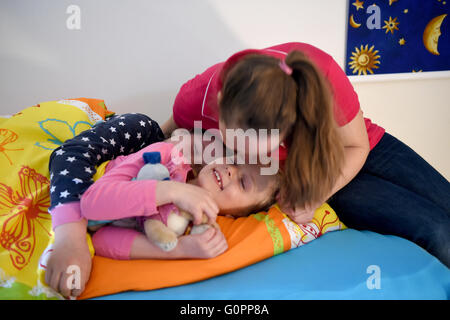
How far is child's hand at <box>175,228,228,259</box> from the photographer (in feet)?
2.29

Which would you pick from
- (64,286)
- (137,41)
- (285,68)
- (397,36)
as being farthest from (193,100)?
(397,36)

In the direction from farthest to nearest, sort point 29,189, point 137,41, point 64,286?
point 137,41
point 29,189
point 64,286

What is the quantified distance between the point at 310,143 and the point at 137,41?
1254 millimetres

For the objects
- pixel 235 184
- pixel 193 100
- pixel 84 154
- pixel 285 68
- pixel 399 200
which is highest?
pixel 285 68

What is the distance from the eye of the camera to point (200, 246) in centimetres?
70

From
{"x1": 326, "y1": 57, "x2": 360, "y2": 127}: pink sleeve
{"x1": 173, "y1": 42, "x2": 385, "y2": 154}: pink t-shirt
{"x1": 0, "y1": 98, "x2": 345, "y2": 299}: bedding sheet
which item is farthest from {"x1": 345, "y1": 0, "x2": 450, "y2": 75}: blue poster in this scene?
{"x1": 0, "y1": 98, "x2": 345, "y2": 299}: bedding sheet

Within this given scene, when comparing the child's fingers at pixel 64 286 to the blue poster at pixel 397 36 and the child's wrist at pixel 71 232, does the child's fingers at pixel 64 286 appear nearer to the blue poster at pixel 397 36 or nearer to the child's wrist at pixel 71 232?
the child's wrist at pixel 71 232

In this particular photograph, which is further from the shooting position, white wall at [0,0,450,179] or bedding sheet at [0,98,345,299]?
white wall at [0,0,450,179]

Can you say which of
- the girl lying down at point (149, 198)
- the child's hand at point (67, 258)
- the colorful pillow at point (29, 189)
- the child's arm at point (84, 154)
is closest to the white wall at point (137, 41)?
the colorful pillow at point (29, 189)

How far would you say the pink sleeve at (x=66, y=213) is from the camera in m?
0.69

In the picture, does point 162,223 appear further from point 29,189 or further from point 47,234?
point 29,189

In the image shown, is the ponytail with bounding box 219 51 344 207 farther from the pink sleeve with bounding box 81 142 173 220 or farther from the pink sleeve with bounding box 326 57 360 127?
the pink sleeve with bounding box 81 142 173 220

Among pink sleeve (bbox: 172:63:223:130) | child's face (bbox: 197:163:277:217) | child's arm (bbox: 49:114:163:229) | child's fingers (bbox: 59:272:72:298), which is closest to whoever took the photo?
child's fingers (bbox: 59:272:72:298)
